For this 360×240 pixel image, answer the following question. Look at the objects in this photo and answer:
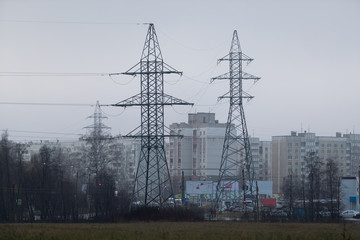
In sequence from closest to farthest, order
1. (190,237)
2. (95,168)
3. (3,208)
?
1. (190,237)
2. (3,208)
3. (95,168)

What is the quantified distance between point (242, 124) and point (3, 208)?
2479cm

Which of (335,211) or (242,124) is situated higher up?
(242,124)

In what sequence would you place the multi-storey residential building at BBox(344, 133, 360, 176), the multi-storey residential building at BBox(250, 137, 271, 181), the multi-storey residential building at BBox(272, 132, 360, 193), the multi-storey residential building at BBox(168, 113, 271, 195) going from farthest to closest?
the multi-storey residential building at BBox(250, 137, 271, 181), the multi-storey residential building at BBox(344, 133, 360, 176), the multi-storey residential building at BBox(272, 132, 360, 193), the multi-storey residential building at BBox(168, 113, 271, 195)

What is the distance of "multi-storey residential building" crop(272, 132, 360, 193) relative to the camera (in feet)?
564

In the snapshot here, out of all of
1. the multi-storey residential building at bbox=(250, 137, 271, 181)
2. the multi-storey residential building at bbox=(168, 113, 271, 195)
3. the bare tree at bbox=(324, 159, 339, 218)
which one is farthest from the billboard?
the multi-storey residential building at bbox=(250, 137, 271, 181)

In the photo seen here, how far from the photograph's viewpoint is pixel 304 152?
563ft

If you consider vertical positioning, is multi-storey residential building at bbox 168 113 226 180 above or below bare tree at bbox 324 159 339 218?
above

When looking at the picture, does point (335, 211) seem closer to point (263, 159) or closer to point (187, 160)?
point (187, 160)

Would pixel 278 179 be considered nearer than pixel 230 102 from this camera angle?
No

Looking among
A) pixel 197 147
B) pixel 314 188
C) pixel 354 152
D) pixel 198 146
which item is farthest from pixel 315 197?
pixel 354 152

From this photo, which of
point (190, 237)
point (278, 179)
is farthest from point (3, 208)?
point (278, 179)

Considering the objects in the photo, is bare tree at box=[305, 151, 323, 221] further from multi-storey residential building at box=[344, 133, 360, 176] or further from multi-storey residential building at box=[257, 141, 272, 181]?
multi-storey residential building at box=[257, 141, 272, 181]

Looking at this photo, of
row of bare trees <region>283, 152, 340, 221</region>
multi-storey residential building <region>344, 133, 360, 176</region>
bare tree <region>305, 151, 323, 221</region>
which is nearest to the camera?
row of bare trees <region>283, 152, 340, 221</region>

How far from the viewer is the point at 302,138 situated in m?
173
